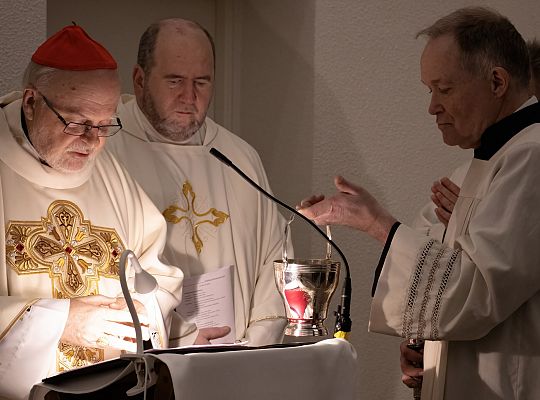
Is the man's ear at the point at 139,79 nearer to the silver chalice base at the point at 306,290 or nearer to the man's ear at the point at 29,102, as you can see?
the man's ear at the point at 29,102

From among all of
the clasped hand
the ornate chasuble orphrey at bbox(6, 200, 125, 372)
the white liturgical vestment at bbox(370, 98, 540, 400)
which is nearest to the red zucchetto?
the ornate chasuble orphrey at bbox(6, 200, 125, 372)

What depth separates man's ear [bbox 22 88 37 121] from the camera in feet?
11.8

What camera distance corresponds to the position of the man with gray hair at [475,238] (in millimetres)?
3371

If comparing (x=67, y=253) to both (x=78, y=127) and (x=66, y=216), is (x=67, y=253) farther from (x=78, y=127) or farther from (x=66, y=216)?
(x=78, y=127)

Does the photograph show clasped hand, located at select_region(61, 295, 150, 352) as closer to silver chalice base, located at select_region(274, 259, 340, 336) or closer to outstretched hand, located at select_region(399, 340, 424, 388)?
silver chalice base, located at select_region(274, 259, 340, 336)

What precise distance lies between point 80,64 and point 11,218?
2.06ft

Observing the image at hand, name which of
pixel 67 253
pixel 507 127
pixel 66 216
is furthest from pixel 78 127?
pixel 507 127

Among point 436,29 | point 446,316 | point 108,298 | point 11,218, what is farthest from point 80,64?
point 446,316

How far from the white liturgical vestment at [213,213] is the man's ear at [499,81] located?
1.41 m

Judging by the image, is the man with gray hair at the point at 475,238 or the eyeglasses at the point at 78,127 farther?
the eyeglasses at the point at 78,127

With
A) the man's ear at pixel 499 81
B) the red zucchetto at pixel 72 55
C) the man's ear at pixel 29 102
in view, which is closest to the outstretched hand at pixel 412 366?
the man's ear at pixel 499 81

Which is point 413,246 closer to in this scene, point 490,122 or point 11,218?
point 490,122

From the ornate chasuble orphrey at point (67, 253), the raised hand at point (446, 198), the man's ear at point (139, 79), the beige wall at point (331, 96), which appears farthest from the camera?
the beige wall at point (331, 96)

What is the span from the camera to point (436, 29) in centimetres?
378
